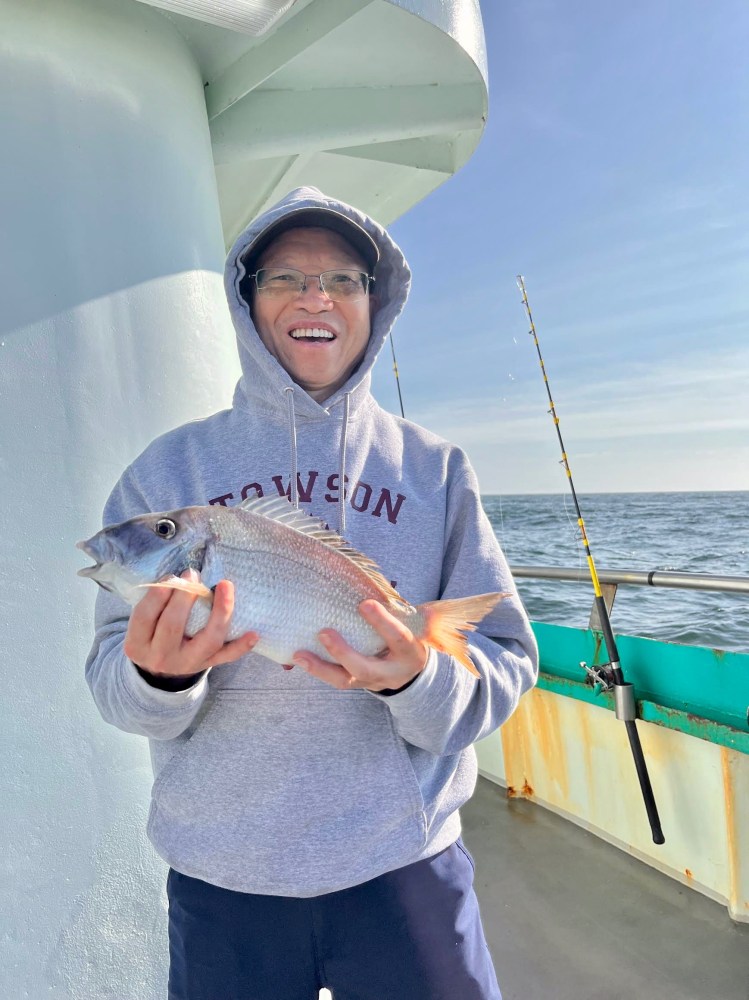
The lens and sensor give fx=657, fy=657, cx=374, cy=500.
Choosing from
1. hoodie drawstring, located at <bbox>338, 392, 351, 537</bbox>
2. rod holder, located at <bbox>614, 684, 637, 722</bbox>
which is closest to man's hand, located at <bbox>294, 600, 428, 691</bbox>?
hoodie drawstring, located at <bbox>338, 392, 351, 537</bbox>

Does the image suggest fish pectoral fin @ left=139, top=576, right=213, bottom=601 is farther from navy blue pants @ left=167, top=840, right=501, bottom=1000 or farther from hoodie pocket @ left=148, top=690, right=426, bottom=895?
navy blue pants @ left=167, top=840, right=501, bottom=1000

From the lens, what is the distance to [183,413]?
9.02 ft

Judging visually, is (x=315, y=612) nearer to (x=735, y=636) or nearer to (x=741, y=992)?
(x=741, y=992)

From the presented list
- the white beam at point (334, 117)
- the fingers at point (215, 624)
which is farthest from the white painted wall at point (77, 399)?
the fingers at point (215, 624)

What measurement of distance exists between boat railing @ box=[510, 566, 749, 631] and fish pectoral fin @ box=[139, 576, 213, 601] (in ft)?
9.09

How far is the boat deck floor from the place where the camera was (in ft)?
9.04

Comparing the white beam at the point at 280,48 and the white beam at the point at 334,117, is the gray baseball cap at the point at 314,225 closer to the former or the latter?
the white beam at the point at 280,48

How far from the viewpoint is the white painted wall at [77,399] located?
2152mm

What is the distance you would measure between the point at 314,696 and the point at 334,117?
309 centimetres

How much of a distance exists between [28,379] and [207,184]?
1399 millimetres

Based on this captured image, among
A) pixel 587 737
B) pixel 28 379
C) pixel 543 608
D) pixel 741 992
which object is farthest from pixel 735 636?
pixel 28 379

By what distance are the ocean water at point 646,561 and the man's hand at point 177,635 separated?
135 cm

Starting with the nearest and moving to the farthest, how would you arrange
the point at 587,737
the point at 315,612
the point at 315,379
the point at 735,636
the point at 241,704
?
the point at 315,612 < the point at 241,704 < the point at 315,379 < the point at 587,737 < the point at 735,636

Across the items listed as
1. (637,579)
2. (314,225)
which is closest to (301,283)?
(314,225)
